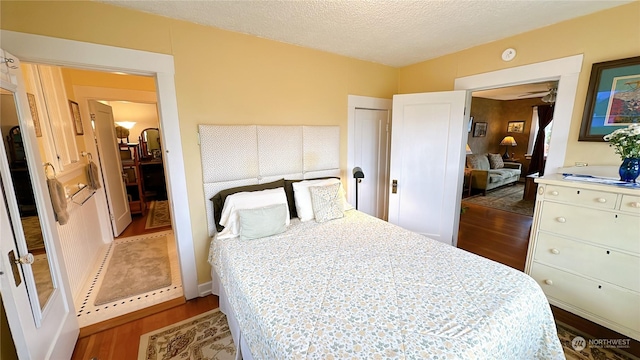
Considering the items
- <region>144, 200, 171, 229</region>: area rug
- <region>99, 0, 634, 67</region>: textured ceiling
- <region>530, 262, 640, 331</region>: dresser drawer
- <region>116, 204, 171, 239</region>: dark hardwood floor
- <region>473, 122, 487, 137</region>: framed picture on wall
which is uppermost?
<region>99, 0, 634, 67</region>: textured ceiling

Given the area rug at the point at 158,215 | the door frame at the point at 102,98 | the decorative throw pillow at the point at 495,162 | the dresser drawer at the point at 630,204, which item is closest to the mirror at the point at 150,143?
the area rug at the point at 158,215

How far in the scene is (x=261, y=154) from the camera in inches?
95.9

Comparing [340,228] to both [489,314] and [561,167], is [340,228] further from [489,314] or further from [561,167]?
[561,167]

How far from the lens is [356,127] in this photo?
124 inches

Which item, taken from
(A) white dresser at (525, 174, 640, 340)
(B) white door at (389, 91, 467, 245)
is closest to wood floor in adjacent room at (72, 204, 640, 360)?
(A) white dresser at (525, 174, 640, 340)

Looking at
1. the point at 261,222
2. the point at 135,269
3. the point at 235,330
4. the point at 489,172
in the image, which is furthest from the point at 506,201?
the point at 135,269

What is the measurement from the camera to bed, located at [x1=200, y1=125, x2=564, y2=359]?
1.03m

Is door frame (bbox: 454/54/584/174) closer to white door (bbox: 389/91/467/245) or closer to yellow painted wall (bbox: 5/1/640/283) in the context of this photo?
yellow painted wall (bbox: 5/1/640/283)

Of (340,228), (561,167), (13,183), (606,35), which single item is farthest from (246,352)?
(606,35)

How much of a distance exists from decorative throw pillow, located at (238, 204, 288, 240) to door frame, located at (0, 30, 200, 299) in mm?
582

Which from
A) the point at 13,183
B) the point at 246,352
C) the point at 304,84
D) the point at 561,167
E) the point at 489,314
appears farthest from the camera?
the point at 304,84

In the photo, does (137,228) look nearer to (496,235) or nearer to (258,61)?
(258,61)

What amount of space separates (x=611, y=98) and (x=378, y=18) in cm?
184

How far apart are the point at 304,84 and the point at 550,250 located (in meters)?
2.62
